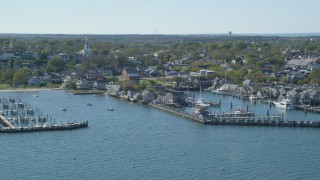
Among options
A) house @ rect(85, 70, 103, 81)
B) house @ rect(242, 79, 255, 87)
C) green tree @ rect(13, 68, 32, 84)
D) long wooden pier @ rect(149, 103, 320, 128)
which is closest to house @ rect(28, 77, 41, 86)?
green tree @ rect(13, 68, 32, 84)

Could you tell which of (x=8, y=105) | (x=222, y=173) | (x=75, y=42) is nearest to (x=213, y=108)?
(x=8, y=105)

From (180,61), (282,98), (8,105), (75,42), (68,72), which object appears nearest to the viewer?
(8,105)

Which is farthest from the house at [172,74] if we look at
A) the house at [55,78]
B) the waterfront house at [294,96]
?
the waterfront house at [294,96]

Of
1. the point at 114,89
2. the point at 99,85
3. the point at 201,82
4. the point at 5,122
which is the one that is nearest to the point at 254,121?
the point at 5,122

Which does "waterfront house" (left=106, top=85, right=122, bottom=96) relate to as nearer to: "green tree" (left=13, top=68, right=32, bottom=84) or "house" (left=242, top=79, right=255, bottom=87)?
"green tree" (left=13, top=68, right=32, bottom=84)

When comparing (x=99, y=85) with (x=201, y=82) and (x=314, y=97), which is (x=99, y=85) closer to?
(x=201, y=82)

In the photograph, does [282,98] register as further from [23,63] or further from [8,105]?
[23,63]
